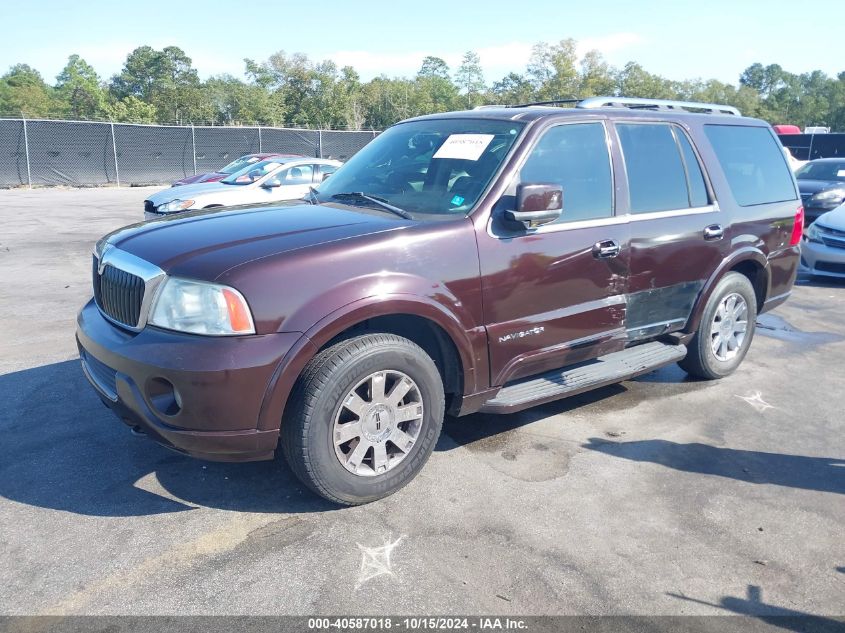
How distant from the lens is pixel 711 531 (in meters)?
3.36

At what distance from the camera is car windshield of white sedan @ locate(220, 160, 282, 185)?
12.8 meters

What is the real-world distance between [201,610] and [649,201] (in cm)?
363

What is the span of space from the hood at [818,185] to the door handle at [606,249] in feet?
34.4

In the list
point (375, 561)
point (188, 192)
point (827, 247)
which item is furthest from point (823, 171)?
point (375, 561)

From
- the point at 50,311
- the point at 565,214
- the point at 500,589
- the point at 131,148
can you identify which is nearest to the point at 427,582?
the point at 500,589

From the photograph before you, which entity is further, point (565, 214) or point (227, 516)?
point (565, 214)

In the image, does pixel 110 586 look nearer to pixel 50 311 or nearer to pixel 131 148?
pixel 50 311

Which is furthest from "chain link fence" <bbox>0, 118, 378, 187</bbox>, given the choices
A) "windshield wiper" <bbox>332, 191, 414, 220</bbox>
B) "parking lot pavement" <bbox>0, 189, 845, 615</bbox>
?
"windshield wiper" <bbox>332, 191, 414, 220</bbox>

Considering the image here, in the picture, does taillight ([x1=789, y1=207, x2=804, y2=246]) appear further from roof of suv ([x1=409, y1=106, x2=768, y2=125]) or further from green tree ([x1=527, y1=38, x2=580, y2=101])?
green tree ([x1=527, y1=38, x2=580, y2=101])

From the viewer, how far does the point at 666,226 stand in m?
4.65

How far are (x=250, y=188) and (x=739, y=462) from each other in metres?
10.0

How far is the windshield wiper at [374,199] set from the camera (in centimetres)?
384

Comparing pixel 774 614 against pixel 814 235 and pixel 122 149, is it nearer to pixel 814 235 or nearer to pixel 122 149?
pixel 814 235

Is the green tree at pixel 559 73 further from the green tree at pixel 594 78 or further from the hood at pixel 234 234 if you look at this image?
the hood at pixel 234 234
